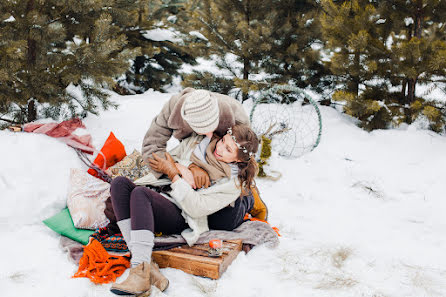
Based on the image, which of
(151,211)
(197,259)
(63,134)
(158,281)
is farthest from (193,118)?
(63,134)

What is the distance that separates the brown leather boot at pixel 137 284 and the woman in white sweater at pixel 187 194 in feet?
0.08

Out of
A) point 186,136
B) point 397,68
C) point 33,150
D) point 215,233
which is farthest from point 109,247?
point 397,68

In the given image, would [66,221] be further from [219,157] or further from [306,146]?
[306,146]

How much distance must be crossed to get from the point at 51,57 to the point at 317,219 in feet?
11.1

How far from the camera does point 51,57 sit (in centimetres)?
409

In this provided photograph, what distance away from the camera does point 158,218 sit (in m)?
2.31

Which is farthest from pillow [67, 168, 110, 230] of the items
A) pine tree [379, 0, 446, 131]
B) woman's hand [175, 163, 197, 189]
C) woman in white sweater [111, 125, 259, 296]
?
pine tree [379, 0, 446, 131]

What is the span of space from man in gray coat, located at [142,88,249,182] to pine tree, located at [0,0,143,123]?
5.66 feet

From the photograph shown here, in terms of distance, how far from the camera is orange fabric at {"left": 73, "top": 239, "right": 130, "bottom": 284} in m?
2.09

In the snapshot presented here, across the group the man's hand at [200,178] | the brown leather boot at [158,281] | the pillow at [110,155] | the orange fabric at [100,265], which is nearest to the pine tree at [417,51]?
the man's hand at [200,178]

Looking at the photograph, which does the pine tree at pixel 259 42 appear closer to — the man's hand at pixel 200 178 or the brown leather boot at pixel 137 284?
the man's hand at pixel 200 178

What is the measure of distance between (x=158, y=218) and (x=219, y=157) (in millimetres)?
557

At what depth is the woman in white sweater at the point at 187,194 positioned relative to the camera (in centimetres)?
211

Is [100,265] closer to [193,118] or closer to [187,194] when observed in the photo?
[187,194]
